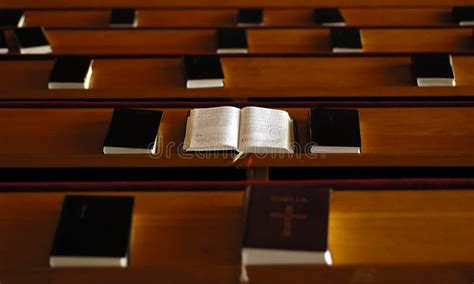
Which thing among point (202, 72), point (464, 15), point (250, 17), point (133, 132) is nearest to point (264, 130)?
point (133, 132)

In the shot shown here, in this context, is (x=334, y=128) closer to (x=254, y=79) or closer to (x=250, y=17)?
(x=254, y=79)

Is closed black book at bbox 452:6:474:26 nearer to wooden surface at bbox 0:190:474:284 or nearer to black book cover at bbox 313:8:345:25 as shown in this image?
black book cover at bbox 313:8:345:25

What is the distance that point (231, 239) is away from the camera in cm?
127

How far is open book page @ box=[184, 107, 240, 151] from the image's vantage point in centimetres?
160

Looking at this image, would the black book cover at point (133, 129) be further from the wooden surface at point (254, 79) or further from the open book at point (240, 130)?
the wooden surface at point (254, 79)

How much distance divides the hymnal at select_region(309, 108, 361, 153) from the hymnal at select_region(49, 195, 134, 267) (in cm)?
61

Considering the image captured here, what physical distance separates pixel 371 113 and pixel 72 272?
3.38ft

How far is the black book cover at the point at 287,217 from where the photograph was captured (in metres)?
1.17

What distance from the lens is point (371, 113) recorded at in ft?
5.82

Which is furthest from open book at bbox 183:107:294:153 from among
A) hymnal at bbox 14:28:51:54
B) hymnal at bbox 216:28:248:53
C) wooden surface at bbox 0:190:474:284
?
hymnal at bbox 14:28:51:54

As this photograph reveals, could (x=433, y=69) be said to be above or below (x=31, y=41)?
below

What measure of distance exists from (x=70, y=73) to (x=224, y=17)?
104 centimetres

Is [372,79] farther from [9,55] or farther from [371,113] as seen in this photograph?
[9,55]

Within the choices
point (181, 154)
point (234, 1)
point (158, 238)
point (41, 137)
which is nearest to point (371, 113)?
point (181, 154)
